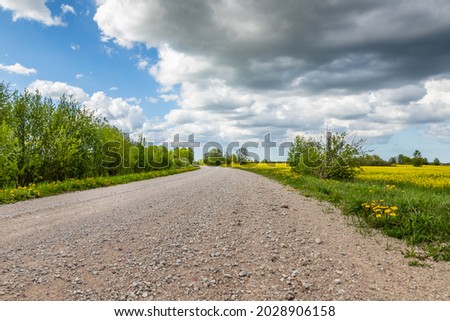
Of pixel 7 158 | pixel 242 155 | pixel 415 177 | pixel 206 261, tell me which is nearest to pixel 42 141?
pixel 7 158

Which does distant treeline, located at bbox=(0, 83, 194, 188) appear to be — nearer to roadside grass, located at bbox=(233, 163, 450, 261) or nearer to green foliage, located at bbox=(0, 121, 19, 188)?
green foliage, located at bbox=(0, 121, 19, 188)

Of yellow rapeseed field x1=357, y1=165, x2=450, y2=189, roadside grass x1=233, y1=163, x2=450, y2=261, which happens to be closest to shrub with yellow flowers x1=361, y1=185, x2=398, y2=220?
roadside grass x1=233, y1=163, x2=450, y2=261

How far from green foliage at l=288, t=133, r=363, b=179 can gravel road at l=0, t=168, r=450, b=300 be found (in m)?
15.9

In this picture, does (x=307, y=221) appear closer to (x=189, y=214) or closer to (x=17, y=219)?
(x=189, y=214)

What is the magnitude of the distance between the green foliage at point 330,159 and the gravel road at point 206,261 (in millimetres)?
15912

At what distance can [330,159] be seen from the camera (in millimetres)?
23562

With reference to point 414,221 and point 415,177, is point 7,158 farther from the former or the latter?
point 415,177

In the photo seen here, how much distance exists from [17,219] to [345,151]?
67.8 ft

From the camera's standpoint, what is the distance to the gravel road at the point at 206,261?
3.81m

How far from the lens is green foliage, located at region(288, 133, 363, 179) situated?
74.4ft

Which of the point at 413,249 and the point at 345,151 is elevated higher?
the point at 345,151

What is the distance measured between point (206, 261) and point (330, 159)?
67.9ft

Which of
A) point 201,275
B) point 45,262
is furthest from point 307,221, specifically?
point 45,262

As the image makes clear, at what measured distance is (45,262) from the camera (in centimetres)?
480
